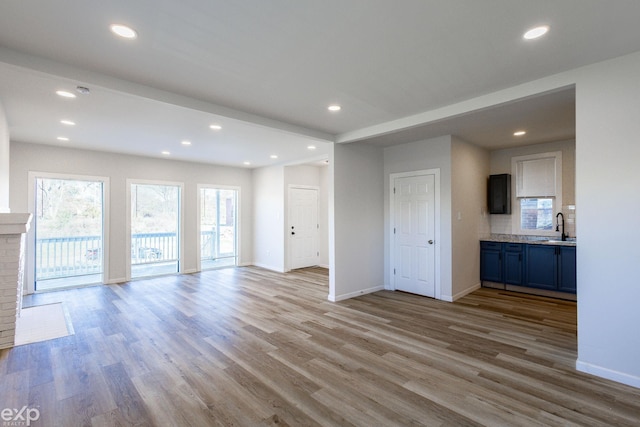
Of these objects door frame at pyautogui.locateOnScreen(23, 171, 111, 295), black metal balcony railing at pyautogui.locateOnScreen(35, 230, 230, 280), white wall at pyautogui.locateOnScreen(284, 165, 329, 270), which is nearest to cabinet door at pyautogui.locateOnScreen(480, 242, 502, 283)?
white wall at pyautogui.locateOnScreen(284, 165, 329, 270)

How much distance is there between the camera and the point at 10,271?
322 centimetres

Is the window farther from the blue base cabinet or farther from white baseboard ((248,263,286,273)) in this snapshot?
white baseboard ((248,263,286,273))

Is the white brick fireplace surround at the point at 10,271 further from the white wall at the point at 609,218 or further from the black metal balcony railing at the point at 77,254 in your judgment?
the white wall at the point at 609,218

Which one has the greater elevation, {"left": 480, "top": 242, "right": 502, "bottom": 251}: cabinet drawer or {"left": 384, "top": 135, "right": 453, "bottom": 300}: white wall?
{"left": 384, "top": 135, "right": 453, "bottom": 300}: white wall

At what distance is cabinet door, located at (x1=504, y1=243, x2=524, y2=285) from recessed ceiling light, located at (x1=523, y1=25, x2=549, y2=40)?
398cm

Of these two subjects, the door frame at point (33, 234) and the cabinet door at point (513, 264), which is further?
the door frame at point (33, 234)

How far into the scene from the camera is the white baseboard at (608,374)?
2.43 metres

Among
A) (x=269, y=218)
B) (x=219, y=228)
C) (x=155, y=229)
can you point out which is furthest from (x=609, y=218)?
(x=155, y=229)

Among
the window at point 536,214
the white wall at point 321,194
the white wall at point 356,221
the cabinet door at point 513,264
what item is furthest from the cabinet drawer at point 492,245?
the white wall at point 321,194

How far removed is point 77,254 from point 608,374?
8.83m

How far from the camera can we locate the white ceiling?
1.95 meters

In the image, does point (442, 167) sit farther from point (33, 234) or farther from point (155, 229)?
point (33, 234)

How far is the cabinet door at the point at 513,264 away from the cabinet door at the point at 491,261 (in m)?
0.10

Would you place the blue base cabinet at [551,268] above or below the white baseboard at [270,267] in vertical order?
above
